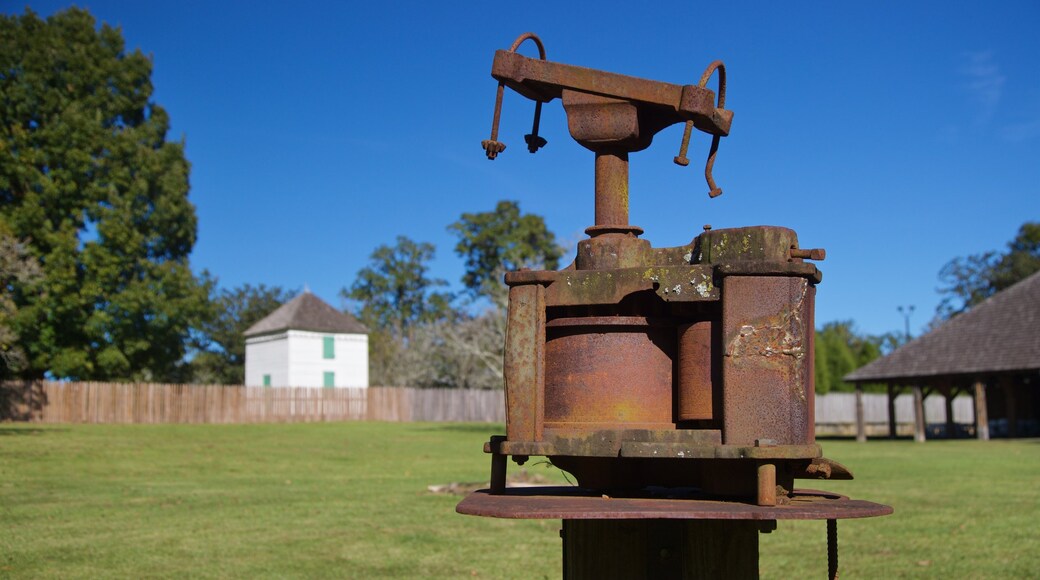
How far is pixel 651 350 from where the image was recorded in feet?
11.0

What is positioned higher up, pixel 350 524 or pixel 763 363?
pixel 763 363

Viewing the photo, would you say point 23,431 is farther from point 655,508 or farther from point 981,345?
point 981,345

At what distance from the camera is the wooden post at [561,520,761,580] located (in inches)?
130

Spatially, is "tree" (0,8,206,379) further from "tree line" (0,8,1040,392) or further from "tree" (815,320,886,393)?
"tree" (815,320,886,393)

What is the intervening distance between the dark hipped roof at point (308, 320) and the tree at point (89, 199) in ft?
45.5

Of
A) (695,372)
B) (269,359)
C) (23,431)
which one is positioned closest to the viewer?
(695,372)

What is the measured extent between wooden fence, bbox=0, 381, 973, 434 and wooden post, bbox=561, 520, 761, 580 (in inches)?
1429

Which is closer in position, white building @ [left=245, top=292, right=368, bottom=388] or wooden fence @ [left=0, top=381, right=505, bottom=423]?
wooden fence @ [left=0, top=381, right=505, bottom=423]

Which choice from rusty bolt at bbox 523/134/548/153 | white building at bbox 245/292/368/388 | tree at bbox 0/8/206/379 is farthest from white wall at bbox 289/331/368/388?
rusty bolt at bbox 523/134/548/153

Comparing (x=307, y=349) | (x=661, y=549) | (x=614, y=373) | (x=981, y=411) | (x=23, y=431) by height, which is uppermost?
(x=307, y=349)

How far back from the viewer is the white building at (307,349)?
187 ft

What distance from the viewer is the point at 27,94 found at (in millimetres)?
38281

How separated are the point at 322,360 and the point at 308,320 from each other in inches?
97.0

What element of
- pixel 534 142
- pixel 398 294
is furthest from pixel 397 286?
pixel 534 142
